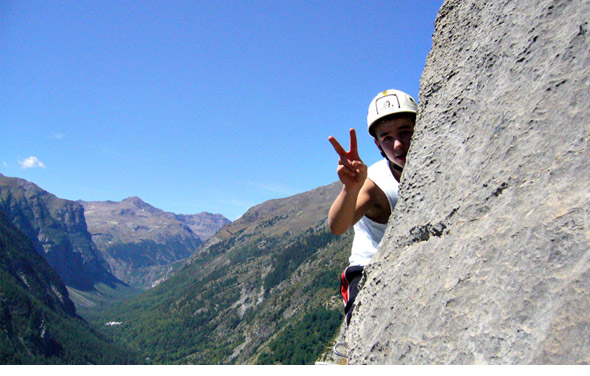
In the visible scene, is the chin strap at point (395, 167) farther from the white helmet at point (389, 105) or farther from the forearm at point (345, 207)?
the forearm at point (345, 207)

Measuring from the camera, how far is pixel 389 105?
367 centimetres

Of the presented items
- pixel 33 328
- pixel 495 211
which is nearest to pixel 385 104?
pixel 495 211

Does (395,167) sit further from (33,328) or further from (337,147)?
(33,328)

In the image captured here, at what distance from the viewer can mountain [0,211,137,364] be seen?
455 ft

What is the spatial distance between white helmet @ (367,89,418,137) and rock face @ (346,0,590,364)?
1.26ft

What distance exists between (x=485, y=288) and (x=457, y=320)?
24 centimetres

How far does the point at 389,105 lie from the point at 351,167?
84 centimetres

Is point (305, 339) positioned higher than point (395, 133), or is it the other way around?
point (395, 133)

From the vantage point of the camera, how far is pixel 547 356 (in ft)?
5.50

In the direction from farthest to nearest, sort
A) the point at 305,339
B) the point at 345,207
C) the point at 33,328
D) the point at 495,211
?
the point at 33,328 → the point at 305,339 → the point at 345,207 → the point at 495,211

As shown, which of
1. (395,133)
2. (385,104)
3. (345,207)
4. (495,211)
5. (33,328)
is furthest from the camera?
(33,328)

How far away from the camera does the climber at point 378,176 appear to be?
11.6 ft

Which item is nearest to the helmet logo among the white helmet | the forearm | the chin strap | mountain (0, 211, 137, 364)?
the white helmet

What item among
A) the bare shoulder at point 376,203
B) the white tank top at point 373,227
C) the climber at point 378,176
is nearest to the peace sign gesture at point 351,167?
the climber at point 378,176
